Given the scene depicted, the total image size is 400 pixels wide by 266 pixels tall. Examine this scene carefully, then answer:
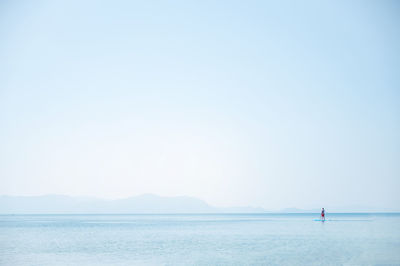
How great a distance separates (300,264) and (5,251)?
75.6 ft

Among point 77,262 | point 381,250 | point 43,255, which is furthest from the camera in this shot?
point 43,255

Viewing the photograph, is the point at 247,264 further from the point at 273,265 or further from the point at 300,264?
the point at 300,264

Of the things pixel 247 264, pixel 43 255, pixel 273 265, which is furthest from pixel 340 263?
pixel 43 255

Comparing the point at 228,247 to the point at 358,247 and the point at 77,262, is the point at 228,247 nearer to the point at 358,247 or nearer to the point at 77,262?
the point at 358,247

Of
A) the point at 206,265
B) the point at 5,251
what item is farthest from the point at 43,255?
the point at 206,265

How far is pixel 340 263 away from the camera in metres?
21.1

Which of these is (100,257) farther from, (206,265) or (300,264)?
(300,264)

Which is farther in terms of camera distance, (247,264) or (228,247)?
(228,247)

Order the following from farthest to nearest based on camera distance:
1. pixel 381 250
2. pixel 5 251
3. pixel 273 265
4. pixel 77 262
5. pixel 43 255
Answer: pixel 5 251
pixel 43 255
pixel 381 250
pixel 77 262
pixel 273 265

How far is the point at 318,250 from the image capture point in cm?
2678

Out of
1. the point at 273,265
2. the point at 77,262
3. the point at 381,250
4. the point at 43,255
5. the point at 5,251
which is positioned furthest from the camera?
the point at 5,251

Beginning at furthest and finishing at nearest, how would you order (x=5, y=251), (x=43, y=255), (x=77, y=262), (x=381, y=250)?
(x=5, y=251) → (x=43, y=255) → (x=381, y=250) → (x=77, y=262)

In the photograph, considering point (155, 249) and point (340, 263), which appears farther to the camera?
point (155, 249)

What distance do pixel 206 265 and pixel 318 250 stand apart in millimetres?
9978
